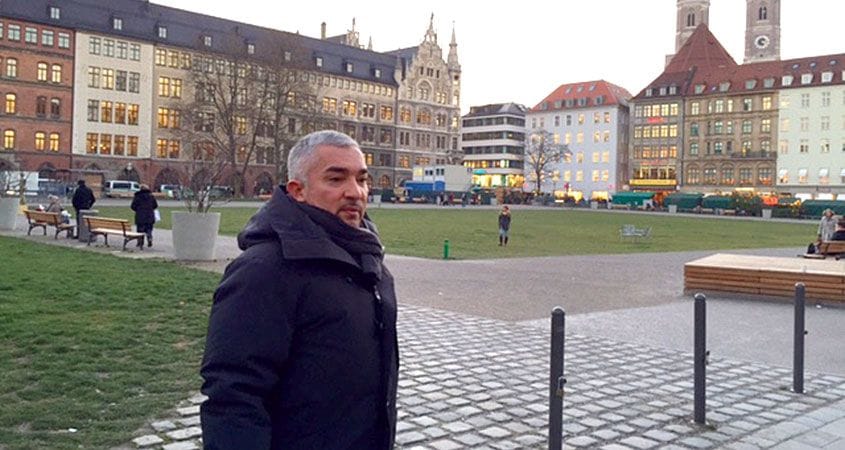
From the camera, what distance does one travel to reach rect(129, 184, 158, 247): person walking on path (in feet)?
70.2

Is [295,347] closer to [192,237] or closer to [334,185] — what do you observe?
[334,185]

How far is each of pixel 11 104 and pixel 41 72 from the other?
4753mm

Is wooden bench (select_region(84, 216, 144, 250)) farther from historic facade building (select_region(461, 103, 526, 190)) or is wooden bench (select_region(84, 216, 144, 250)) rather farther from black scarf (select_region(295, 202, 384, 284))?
historic facade building (select_region(461, 103, 526, 190))

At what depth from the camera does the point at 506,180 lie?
5389 inches

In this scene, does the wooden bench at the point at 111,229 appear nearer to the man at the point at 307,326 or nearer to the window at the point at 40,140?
the man at the point at 307,326

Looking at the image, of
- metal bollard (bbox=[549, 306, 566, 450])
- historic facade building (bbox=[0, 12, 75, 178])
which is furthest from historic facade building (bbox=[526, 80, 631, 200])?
metal bollard (bbox=[549, 306, 566, 450])

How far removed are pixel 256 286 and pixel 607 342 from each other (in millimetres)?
8018

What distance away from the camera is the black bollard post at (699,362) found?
6.42 meters

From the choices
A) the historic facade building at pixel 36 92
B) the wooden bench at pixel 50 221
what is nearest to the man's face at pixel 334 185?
the wooden bench at pixel 50 221

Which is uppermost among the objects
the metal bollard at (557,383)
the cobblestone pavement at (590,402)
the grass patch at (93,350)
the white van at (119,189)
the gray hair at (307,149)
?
the white van at (119,189)

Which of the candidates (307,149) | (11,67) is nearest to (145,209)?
(307,149)

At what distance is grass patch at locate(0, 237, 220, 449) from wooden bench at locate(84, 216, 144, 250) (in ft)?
18.0

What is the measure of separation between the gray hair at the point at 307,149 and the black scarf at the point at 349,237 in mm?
146

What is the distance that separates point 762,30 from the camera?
13950 cm
